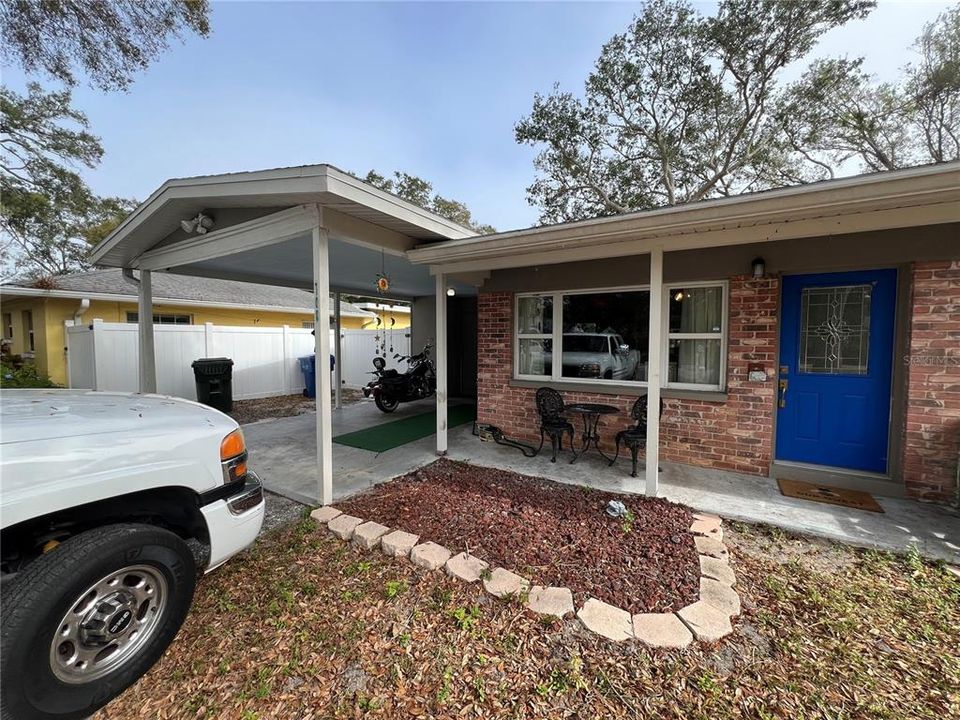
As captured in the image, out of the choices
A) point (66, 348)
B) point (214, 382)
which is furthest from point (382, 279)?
point (66, 348)

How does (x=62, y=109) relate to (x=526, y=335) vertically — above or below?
above

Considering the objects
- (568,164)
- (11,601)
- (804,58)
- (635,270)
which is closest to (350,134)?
(635,270)

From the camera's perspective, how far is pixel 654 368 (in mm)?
3764

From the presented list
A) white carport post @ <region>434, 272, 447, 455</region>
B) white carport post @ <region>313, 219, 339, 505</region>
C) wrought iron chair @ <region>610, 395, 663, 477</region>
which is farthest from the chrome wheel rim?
wrought iron chair @ <region>610, 395, 663, 477</region>

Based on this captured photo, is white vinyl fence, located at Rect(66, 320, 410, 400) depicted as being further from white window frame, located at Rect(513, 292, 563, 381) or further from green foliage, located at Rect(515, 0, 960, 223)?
green foliage, located at Rect(515, 0, 960, 223)

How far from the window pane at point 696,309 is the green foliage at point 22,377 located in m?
11.8

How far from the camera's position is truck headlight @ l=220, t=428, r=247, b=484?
7.33 ft

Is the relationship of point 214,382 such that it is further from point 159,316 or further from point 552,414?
point 552,414

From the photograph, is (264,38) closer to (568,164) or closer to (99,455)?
(99,455)

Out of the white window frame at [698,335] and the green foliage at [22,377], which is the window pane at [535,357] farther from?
the green foliage at [22,377]

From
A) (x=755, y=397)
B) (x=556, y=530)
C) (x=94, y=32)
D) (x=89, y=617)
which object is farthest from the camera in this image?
(x=94, y=32)

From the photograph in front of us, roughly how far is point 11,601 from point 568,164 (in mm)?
16405

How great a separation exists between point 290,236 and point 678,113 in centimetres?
1371

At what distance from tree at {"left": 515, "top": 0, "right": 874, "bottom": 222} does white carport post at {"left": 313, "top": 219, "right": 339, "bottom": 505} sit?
1344cm
